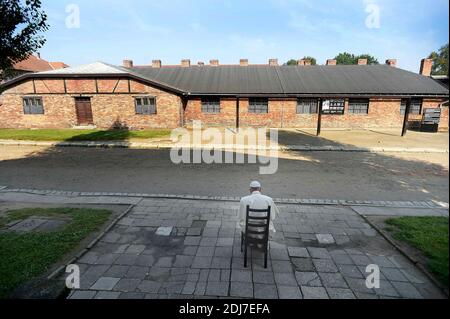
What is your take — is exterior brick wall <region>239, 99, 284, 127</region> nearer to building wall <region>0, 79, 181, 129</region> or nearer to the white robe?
building wall <region>0, 79, 181, 129</region>

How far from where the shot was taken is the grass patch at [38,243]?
3682 millimetres

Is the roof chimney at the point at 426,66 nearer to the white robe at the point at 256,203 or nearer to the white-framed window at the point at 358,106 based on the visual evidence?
the white-framed window at the point at 358,106

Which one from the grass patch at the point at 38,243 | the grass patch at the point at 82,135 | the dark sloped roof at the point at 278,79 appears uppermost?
the dark sloped roof at the point at 278,79

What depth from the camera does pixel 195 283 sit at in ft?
11.9

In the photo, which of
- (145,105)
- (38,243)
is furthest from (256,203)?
(145,105)

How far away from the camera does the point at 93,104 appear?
62.2 ft

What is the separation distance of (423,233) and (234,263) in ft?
12.1

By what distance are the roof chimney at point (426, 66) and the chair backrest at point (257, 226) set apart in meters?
28.5

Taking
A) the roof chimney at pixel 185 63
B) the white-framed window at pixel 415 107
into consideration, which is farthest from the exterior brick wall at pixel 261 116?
the roof chimney at pixel 185 63

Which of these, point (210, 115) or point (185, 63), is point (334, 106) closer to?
→ point (210, 115)
